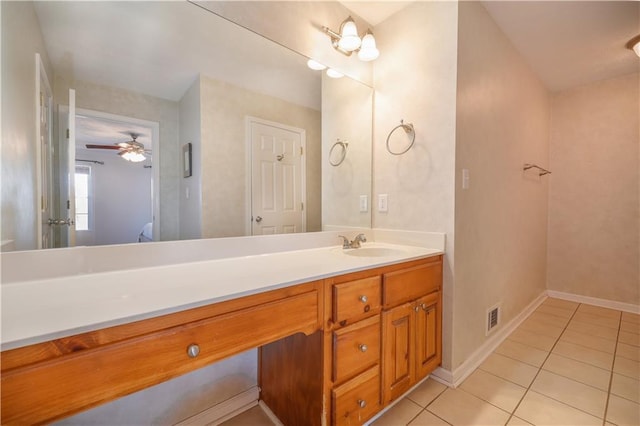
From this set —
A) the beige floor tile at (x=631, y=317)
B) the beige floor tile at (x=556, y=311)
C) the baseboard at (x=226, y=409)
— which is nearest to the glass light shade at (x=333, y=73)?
the baseboard at (x=226, y=409)

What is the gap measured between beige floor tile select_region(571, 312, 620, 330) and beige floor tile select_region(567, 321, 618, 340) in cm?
7

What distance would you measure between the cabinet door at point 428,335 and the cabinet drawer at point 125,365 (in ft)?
2.97

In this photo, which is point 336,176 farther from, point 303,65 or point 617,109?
point 617,109

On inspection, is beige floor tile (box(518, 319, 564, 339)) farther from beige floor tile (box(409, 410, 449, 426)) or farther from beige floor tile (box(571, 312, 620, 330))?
beige floor tile (box(409, 410, 449, 426))

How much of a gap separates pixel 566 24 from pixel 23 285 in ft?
10.8

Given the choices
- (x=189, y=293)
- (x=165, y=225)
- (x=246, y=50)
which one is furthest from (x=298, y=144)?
(x=189, y=293)

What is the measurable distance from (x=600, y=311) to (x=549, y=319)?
69 centimetres

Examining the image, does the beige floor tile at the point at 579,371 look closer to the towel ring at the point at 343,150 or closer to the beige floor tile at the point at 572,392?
the beige floor tile at the point at 572,392

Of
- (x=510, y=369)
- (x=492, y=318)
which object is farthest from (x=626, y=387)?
(x=492, y=318)

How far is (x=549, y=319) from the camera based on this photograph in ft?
8.37

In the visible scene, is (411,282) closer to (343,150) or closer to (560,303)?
(343,150)

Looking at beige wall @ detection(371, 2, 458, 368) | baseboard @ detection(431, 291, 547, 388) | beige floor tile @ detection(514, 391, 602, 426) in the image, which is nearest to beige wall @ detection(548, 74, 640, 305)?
baseboard @ detection(431, 291, 547, 388)

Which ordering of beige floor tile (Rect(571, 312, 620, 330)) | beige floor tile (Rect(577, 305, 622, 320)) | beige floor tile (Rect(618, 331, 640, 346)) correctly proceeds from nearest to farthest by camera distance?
beige floor tile (Rect(618, 331, 640, 346))
beige floor tile (Rect(571, 312, 620, 330))
beige floor tile (Rect(577, 305, 622, 320))

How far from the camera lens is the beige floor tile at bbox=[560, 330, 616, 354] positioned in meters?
2.02
